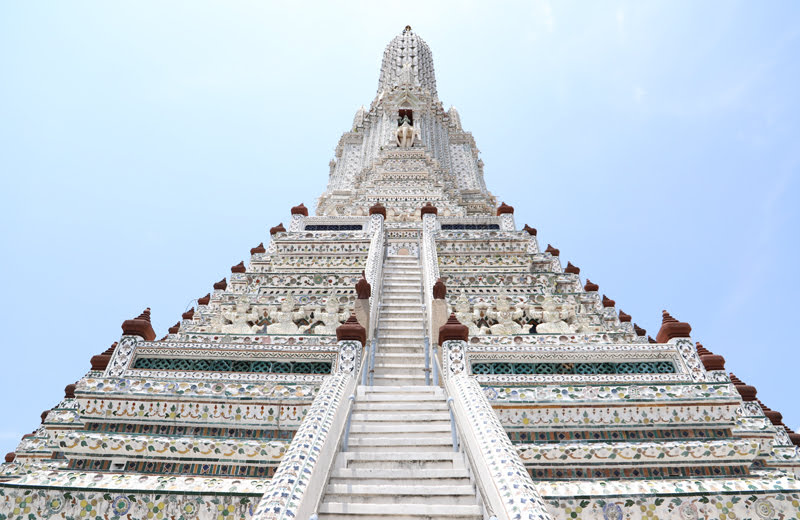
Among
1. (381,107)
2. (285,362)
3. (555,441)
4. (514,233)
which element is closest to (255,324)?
(285,362)

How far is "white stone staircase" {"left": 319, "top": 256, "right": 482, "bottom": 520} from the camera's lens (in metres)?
4.53

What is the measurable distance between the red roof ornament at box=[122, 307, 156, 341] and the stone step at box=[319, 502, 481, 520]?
4470 mm

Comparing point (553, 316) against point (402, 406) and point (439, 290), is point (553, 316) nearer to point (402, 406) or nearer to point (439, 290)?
point (439, 290)

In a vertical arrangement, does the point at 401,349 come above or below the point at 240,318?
below

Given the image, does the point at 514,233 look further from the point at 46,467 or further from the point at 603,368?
the point at 46,467

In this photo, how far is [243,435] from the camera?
6.13 meters

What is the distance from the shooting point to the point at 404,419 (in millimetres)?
6301

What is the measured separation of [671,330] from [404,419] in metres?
4.03

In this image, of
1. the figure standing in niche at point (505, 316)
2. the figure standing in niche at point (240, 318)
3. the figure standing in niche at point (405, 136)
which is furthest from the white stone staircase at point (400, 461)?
the figure standing in niche at point (405, 136)

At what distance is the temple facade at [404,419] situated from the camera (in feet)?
15.1

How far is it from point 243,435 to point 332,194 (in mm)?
18779

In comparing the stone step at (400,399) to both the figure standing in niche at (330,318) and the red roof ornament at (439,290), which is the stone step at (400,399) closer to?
the red roof ornament at (439,290)

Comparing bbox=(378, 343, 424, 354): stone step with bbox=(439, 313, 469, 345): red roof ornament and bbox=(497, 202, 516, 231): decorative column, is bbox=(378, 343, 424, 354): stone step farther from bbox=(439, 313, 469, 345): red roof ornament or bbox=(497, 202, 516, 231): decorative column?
bbox=(497, 202, 516, 231): decorative column

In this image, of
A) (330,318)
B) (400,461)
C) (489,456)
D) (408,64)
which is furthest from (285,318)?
(408,64)
